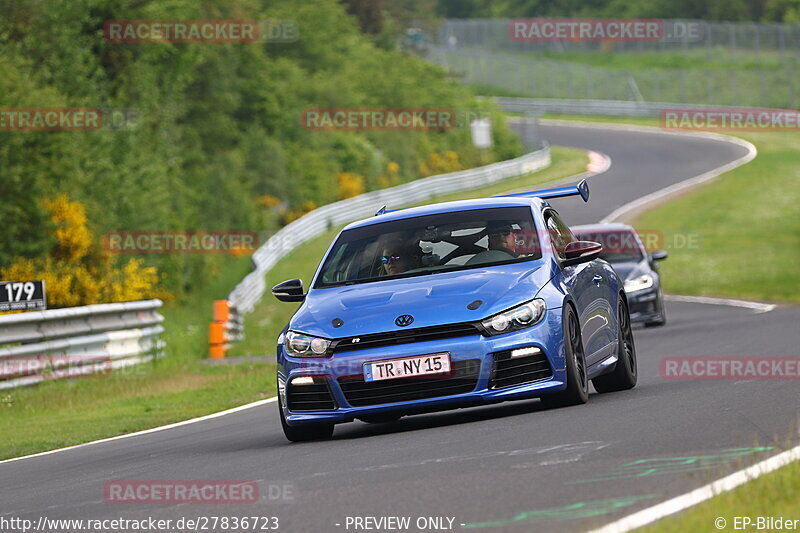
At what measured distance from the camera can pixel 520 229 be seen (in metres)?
11.4

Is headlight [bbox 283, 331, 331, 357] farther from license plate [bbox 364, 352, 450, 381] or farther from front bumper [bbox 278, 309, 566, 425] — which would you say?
license plate [bbox 364, 352, 450, 381]

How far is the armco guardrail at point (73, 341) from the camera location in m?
17.5

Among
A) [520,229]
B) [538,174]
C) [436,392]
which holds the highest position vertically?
[520,229]

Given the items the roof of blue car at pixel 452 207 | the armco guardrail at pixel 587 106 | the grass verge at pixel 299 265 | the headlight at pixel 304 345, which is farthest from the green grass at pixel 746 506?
the armco guardrail at pixel 587 106

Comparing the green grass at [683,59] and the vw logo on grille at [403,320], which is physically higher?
the vw logo on grille at [403,320]

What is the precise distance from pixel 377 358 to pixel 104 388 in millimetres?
9161

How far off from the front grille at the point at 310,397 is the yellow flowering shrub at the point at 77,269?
955 inches

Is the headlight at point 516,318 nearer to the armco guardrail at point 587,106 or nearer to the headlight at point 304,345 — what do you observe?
the headlight at point 304,345

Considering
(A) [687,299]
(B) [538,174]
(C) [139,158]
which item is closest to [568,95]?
(B) [538,174]

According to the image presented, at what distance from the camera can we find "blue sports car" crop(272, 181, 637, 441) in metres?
10.0

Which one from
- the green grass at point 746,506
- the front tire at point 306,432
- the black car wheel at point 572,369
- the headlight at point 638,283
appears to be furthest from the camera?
the headlight at point 638,283

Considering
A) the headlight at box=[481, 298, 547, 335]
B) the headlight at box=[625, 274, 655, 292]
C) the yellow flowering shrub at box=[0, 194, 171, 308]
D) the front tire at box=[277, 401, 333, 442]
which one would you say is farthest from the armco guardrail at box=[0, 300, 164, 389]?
the yellow flowering shrub at box=[0, 194, 171, 308]

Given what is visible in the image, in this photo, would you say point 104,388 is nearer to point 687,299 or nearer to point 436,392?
point 436,392

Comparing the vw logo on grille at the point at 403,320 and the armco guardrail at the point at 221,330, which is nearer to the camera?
the vw logo on grille at the point at 403,320
